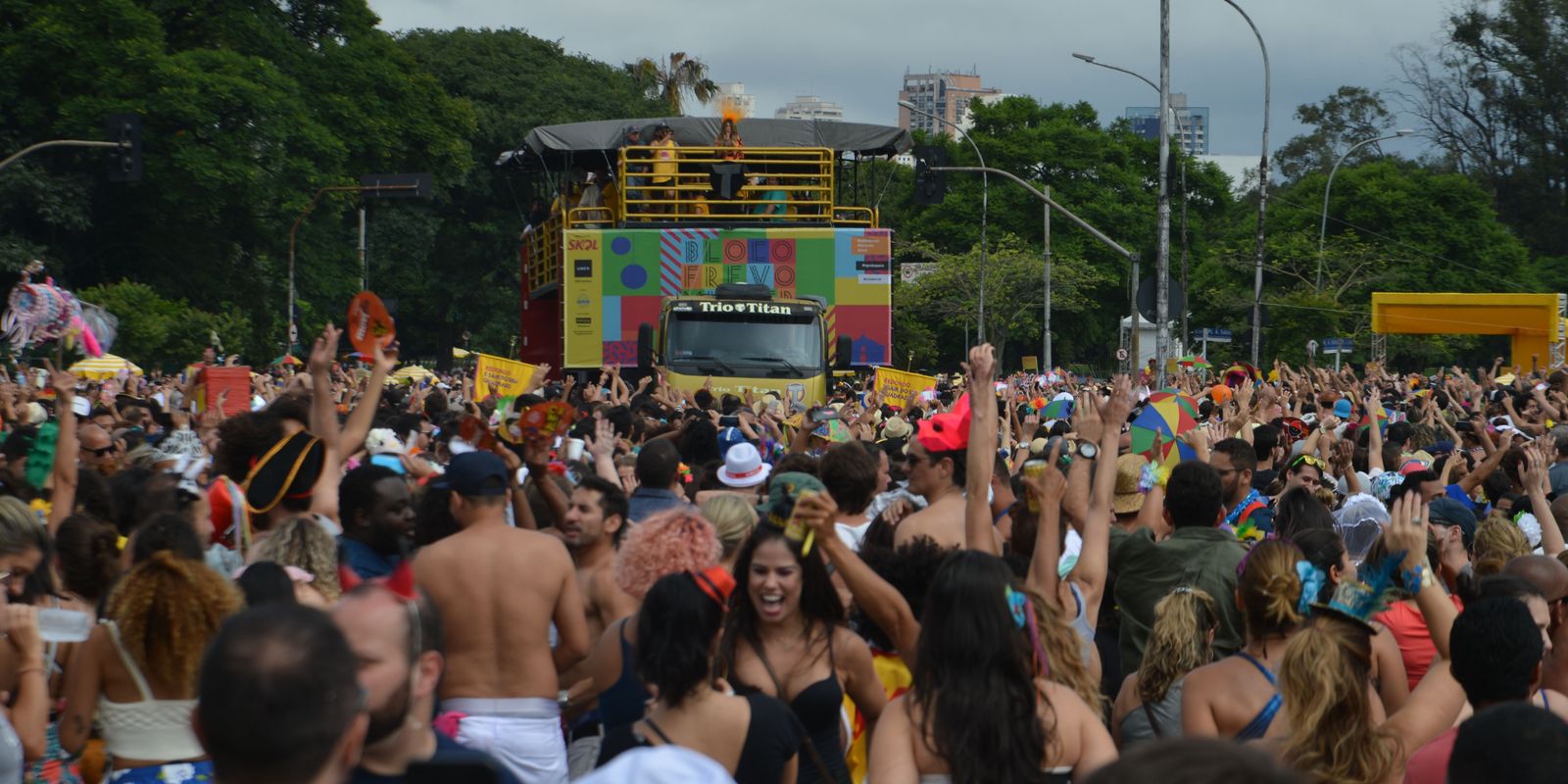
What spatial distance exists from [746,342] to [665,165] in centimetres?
294

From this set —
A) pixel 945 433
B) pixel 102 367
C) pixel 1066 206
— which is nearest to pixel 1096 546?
pixel 945 433

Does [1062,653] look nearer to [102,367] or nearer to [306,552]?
[306,552]

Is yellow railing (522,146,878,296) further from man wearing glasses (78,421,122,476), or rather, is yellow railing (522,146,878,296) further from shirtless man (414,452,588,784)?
shirtless man (414,452,588,784)

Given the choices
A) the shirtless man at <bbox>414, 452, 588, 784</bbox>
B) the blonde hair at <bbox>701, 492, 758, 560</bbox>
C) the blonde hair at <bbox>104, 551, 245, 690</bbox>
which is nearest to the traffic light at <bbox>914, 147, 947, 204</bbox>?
the blonde hair at <bbox>701, 492, 758, 560</bbox>

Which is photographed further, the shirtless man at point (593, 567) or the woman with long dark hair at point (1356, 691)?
the shirtless man at point (593, 567)

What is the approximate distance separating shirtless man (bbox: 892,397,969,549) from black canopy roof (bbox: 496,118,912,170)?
16.6m

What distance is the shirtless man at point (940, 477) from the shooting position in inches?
257

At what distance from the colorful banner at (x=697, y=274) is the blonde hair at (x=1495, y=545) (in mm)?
14835

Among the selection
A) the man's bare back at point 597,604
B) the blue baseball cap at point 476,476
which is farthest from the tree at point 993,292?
the blue baseball cap at point 476,476

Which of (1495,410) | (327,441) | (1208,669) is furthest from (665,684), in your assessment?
(1495,410)

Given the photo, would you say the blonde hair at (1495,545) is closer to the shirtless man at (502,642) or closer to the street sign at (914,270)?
the shirtless man at (502,642)

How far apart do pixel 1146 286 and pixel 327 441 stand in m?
14.3

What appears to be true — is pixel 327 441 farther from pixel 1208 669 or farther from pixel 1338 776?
pixel 1338 776

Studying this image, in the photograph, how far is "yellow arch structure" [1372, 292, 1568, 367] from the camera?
3388 centimetres
